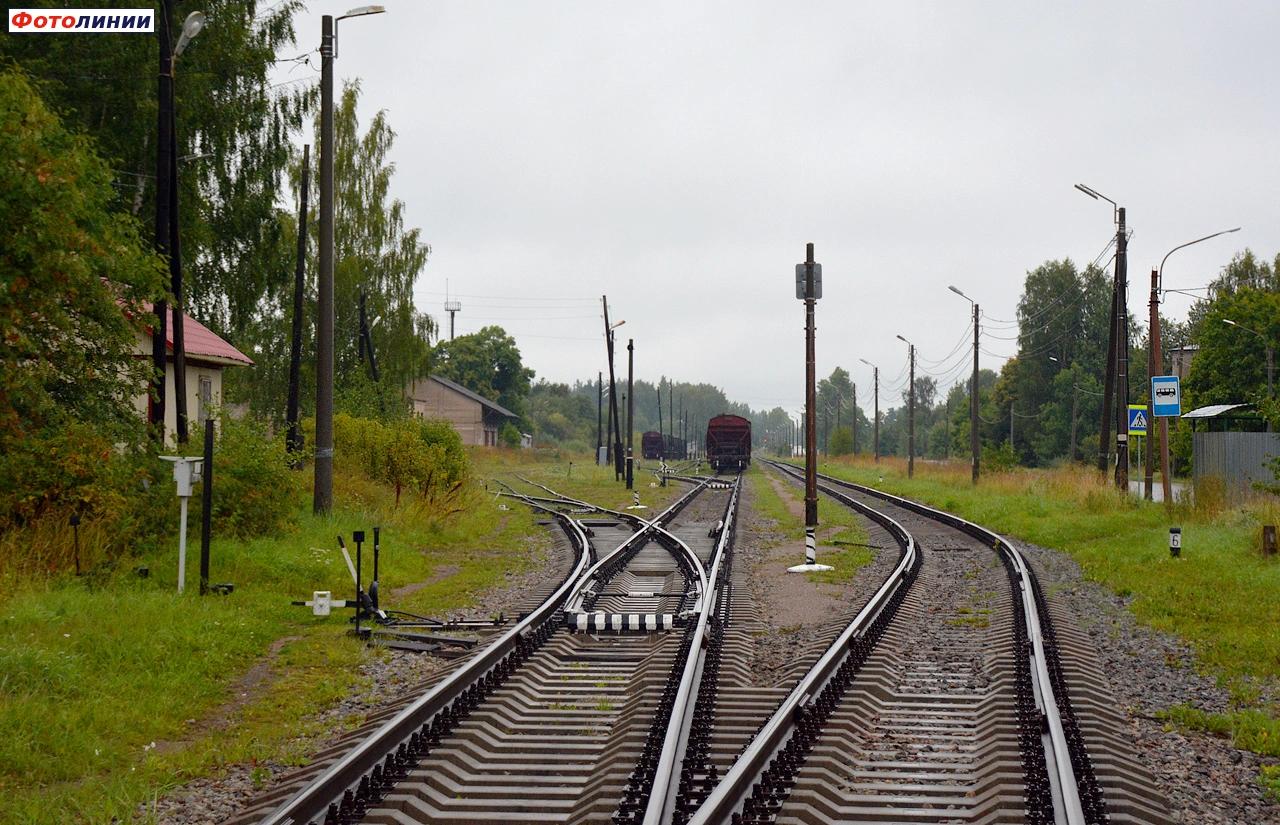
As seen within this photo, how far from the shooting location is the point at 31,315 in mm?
12273

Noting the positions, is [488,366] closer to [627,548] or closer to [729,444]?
[729,444]

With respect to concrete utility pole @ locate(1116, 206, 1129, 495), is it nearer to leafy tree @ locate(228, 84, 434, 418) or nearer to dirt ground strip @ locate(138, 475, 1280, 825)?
dirt ground strip @ locate(138, 475, 1280, 825)

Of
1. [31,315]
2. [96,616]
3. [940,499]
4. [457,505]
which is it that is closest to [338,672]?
[96,616]

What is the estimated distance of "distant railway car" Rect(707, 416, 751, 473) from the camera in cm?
6122

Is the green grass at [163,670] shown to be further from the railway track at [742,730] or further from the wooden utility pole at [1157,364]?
the wooden utility pole at [1157,364]

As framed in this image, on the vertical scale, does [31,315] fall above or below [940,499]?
above

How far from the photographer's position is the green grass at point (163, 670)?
21.3ft

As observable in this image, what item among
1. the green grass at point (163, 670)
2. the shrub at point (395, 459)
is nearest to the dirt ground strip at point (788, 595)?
the green grass at point (163, 670)

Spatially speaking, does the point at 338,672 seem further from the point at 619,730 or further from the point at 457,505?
the point at 457,505

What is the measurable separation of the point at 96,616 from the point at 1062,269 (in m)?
89.3

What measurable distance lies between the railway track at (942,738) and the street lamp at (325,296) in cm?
971

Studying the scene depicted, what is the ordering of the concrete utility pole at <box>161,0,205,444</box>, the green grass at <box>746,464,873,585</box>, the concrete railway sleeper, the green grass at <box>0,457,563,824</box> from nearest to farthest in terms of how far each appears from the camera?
the concrete railway sleeper < the green grass at <box>0,457,563,824</box> < the concrete utility pole at <box>161,0,205,444</box> < the green grass at <box>746,464,873,585</box>

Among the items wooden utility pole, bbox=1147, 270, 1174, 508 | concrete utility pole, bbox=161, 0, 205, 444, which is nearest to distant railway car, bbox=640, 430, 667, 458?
wooden utility pole, bbox=1147, 270, 1174, 508

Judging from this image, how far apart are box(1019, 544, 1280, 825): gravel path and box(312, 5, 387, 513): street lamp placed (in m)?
11.2
